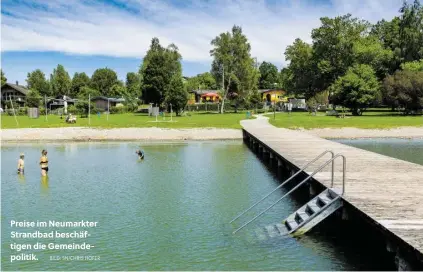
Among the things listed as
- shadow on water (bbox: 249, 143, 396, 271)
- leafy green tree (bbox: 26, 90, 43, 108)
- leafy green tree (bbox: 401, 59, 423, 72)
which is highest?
leafy green tree (bbox: 401, 59, 423, 72)

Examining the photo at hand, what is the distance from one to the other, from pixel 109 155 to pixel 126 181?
12134 mm

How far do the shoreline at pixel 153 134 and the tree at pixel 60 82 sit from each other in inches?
3279

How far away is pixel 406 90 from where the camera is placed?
228ft

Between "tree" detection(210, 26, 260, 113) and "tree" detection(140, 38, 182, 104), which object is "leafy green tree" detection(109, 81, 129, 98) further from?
"tree" detection(210, 26, 260, 113)

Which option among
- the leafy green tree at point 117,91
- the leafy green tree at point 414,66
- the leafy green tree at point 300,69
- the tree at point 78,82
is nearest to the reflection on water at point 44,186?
the leafy green tree at point 414,66

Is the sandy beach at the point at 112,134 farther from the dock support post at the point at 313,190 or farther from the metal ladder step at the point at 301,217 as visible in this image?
the metal ladder step at the point at 301,217

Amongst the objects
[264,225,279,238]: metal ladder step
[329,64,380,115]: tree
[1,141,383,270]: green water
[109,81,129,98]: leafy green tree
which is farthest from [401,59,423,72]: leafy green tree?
[109,81,129,98]: leafy green tree

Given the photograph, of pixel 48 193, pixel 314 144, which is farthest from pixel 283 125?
pixel 48 193

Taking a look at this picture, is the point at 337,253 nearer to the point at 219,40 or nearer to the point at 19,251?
the point at 19,251

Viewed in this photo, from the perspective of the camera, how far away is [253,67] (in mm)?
90125

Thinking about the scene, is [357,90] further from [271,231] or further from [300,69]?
[271,231]

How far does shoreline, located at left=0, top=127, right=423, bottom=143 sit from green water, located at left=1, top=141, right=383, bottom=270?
14223 mm

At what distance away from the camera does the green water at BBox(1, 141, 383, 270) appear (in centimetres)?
1170

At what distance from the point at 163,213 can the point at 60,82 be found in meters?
124
